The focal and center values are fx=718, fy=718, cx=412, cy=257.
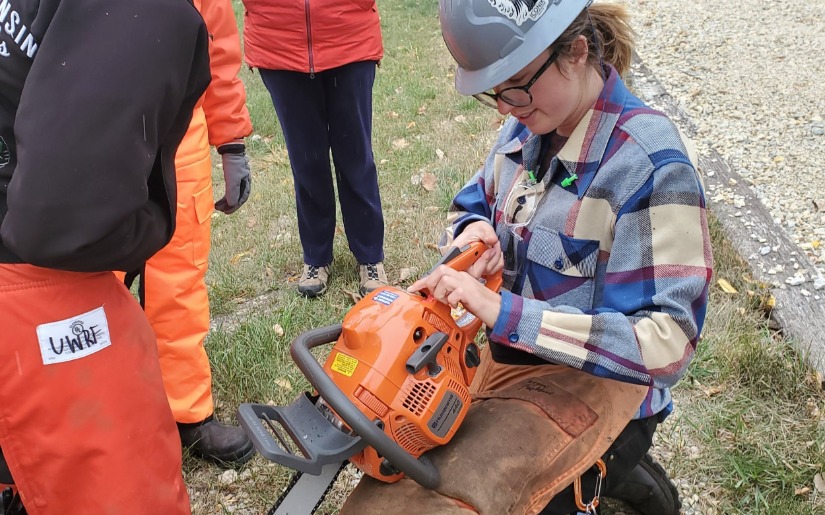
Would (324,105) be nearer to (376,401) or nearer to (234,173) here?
(234,173)

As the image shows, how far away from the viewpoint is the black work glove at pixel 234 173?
9.97 feet

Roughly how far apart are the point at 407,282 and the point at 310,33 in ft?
4.88

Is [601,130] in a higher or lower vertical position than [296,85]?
higher

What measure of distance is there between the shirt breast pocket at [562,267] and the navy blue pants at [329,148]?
1.95 m

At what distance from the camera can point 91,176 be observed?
145 centimetres

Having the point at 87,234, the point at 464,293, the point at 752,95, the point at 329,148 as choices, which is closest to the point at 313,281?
the point at 329,148

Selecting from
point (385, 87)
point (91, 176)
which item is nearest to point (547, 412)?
point (91, 176)

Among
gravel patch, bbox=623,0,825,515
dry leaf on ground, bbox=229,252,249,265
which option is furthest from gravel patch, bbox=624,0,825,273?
dry leaf on ground, bbox=229,252,249,265

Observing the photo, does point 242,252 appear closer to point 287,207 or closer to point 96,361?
point 287,207

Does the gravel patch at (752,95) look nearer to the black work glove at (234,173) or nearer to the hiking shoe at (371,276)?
the hiking shoe at (371,276)

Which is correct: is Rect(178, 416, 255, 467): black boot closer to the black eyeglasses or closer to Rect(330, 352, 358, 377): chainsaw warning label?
Rect(330, 352, 358, 377): chainsaw warning label

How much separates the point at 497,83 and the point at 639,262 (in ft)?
1.90

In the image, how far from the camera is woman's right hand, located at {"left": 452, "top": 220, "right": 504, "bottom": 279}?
2102 mm

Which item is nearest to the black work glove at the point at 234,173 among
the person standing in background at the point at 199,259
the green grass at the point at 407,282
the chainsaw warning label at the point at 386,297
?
Answer: the person standing in background at the point at 199,259
